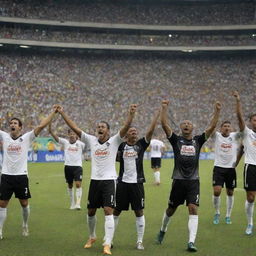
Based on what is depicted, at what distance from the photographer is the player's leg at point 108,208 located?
8.34m

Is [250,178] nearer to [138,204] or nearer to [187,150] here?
[187,150]

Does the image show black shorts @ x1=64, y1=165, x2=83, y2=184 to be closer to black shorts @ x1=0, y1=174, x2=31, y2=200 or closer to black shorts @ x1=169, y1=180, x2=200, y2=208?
black shorts @ x1=0, y1=174, x2=31, y2=200

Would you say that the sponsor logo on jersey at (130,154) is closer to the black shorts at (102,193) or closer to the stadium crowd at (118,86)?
the black shorts at (102,193)

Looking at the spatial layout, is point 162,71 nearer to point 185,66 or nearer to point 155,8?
point 185,66

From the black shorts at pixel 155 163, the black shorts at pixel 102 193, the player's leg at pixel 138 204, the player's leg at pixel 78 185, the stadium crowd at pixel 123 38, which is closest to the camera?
the black shorts at pixel 102 193

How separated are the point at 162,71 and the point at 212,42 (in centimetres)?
714

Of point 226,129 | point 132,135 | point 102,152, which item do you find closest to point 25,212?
point 102,152

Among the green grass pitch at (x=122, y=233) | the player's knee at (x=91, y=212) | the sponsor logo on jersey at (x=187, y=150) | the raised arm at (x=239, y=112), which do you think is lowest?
the green grass pitch at (x=122, y=233)

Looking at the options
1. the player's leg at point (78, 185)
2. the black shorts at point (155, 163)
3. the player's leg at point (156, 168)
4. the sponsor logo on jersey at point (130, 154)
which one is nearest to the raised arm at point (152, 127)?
the sponsor logo on jersey at point (130, 154)

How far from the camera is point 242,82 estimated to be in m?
51.1

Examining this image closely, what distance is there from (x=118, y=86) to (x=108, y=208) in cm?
4104

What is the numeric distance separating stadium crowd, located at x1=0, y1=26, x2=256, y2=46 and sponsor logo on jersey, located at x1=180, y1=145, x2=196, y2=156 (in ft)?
139

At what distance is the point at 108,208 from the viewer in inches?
333

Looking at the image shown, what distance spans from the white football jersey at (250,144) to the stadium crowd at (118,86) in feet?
110
